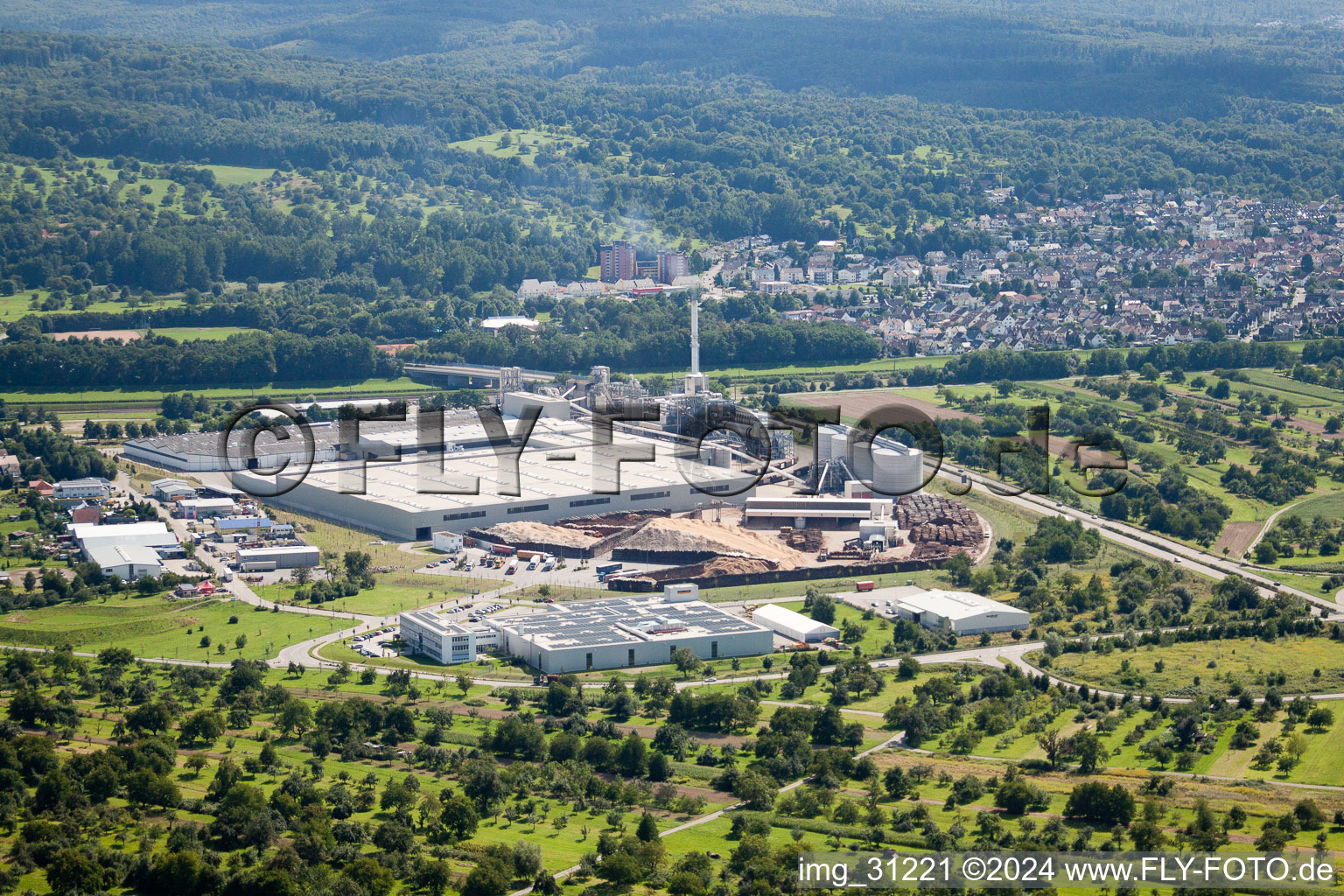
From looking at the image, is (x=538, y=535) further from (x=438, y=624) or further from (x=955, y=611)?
(x=955, y=611)

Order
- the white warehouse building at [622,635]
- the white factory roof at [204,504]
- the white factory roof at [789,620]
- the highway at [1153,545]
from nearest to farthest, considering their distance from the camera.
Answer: the white warehouse building at [622,635], the white factory roof at [789,620], the highway at [1153,545], the white factory roof at [204,504]

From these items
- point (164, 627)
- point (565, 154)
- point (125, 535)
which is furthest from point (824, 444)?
point (565, 154)

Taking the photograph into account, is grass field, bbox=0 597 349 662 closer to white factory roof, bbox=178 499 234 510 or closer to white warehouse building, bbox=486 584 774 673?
white warehouse building, bbox=486 584 774 673

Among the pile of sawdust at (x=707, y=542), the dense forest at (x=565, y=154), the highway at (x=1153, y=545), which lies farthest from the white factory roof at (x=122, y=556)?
the dense forest at (x=565, y=154)

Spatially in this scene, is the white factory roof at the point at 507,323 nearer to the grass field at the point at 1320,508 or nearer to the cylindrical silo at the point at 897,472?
the cylindrical silo at the point at 897,472

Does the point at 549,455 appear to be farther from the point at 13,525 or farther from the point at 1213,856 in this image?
the point at 1213,856

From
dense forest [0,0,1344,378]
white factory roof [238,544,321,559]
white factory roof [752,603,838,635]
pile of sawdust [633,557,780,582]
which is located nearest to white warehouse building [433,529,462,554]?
white factory roof [238,544,321,559]

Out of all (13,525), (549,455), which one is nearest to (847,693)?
(549,455)
